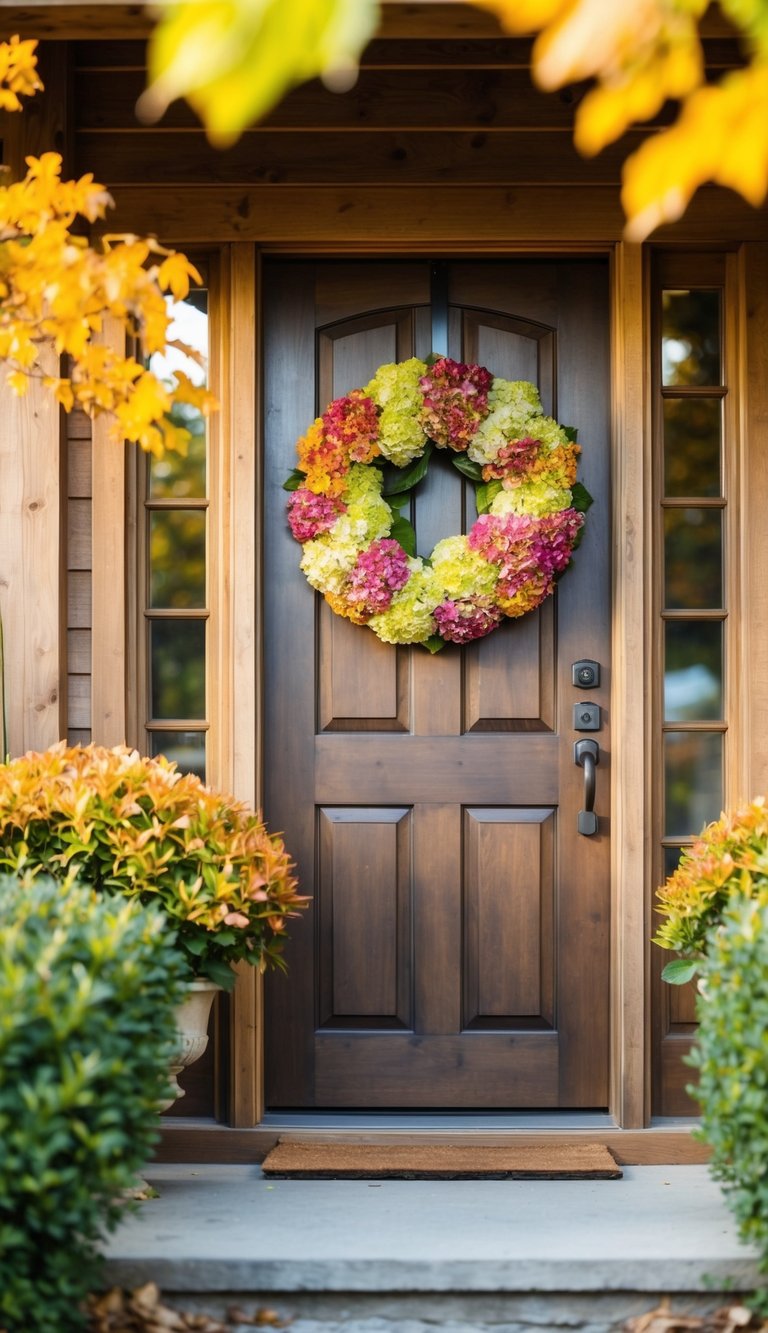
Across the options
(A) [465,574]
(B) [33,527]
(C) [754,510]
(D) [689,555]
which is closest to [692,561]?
(D) [689,555]

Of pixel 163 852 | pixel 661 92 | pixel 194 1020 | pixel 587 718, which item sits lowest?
pixel 194 1020

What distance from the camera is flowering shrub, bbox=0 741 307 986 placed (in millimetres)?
2551

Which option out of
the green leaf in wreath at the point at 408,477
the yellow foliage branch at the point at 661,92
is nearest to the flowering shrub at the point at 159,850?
the green leaf in wreath at the point at 408,477

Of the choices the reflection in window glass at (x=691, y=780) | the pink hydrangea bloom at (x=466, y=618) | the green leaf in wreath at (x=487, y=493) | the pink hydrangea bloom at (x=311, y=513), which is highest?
the green leaf in wreath at (x=487, y=493)

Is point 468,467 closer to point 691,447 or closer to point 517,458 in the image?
point 517,458

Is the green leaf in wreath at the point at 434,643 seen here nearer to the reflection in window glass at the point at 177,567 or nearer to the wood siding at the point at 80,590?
the reflection in window glass at the point at 177,567

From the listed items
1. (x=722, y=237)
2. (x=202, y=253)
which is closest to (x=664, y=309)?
(x=722, y=237)

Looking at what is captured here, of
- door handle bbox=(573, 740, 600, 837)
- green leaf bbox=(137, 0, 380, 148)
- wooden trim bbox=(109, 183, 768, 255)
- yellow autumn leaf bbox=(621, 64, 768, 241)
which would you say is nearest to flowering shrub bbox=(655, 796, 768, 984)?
door handle bbox=(573, 740, 600, 837)

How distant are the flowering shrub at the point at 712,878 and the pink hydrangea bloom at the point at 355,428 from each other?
1233mm

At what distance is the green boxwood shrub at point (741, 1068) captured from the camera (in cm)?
209

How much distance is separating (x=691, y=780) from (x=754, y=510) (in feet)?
2.30

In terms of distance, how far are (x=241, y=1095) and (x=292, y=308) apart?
1996 mm

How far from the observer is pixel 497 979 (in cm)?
316

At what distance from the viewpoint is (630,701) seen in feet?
10.1
